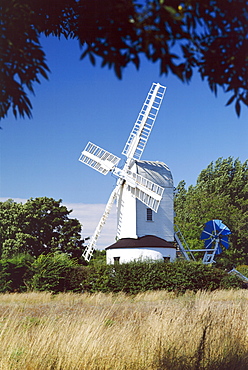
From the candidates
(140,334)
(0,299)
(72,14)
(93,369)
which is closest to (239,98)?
(72,14)

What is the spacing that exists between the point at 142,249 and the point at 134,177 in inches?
177

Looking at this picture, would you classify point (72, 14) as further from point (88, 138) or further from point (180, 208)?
point (180, 208)

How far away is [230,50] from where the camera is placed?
3178 millimetres

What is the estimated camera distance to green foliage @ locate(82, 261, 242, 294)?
21.9m

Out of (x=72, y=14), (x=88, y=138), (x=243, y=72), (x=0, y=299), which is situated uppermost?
(x=88, y=138)

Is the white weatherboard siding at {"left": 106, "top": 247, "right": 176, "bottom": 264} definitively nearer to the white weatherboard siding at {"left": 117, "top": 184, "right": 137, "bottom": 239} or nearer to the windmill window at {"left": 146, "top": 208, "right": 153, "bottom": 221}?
the white weatherboard siding at {"left": 117, "top": 184, "right": 137, "bottom": 239}

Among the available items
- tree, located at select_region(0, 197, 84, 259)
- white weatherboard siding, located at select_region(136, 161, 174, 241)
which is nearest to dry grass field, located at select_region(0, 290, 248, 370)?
white weatherboard siding, located at select_region(136, 161, 174, 241)

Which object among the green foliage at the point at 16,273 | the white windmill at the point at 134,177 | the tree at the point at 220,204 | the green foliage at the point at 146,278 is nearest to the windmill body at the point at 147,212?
the white windmill at the point at 134,177

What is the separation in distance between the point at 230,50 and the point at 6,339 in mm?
5484

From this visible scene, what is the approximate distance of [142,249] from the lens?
2777cm

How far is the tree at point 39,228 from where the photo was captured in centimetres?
3659

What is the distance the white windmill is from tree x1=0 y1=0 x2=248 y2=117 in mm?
24691

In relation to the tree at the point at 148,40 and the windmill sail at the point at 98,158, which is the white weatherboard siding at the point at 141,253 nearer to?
the windmill sail at the point at 98,158

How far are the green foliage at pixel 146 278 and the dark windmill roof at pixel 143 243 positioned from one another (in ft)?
17.2
